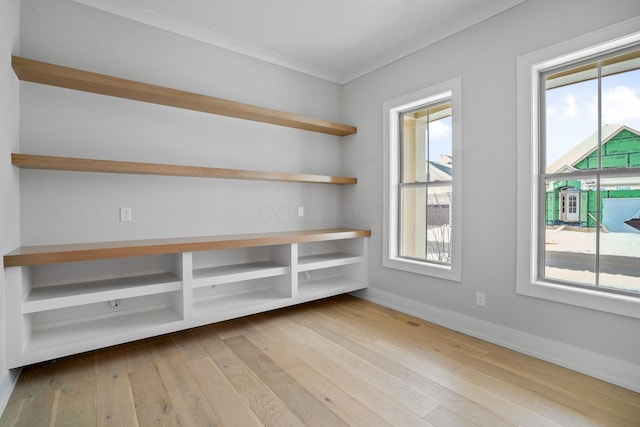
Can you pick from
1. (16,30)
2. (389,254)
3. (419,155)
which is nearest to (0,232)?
(16,30)

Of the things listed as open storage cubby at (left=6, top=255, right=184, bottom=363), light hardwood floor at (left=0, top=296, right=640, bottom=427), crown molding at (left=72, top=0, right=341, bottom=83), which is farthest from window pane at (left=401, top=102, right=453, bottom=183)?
open storage cubby at (left=6, top=255, right=184, bottom=363)

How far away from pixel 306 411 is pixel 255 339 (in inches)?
40.5

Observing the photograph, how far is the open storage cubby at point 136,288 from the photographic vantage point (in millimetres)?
2013

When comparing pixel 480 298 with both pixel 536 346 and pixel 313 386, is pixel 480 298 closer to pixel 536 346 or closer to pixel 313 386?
pixel 536 346

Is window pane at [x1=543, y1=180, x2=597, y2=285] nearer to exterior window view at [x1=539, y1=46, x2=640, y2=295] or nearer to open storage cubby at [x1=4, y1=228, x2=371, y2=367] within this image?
exterior window view at [x1=539, y1=46, x2=640, y2=295]

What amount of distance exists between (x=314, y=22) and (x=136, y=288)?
2629mm

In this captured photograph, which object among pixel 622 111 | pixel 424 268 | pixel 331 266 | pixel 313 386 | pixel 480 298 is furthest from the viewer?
pixel 331 266

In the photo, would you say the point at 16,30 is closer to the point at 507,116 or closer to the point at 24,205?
the point at 24,205

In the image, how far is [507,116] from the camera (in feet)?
8.09

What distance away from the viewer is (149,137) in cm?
279

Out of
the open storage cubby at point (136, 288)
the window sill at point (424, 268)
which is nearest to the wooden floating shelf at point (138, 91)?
the open storage cubby at point (136, 288)

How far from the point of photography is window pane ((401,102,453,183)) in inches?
123

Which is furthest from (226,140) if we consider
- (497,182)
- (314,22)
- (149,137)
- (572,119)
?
(572,119)

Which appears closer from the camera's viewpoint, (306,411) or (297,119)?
(306,411)
